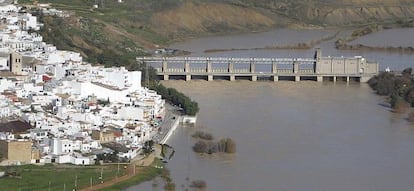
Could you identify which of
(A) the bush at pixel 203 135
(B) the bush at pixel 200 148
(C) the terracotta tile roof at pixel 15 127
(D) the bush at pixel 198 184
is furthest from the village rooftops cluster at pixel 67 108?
(D) the bush at pixel 198 184

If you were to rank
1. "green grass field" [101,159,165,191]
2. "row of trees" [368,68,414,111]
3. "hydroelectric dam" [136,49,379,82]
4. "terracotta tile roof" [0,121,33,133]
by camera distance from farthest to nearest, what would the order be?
"hydroelectric dam" [136,49,379,82] < "row of trees" [368,68,414,111] < "terracotta tile roof" [0,121,33,133] < "green grass field" [101,159,165,191]

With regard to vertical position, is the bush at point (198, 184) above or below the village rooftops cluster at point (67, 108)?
below

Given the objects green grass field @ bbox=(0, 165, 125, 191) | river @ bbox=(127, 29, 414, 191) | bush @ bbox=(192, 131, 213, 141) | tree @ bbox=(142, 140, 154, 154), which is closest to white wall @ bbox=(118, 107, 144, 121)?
river @ bbox=(127, 29, 414, 191)

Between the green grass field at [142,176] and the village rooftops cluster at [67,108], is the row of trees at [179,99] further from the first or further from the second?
the green grass field at [142,176]

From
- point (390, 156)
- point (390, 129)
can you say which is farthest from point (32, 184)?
point (390, 129)

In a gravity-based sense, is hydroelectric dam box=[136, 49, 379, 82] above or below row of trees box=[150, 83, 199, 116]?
above

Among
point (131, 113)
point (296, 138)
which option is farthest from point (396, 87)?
point (131, 113)

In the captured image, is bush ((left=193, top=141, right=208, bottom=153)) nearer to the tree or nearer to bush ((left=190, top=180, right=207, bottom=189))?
the tree
